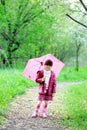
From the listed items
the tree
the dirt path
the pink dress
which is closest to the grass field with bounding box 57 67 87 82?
the tree

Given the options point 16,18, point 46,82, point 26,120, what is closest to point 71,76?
point 16,18

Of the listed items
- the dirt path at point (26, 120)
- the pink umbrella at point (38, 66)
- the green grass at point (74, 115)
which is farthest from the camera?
the pink umbrella at point (38, 66)

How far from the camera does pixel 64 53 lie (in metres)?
53.3

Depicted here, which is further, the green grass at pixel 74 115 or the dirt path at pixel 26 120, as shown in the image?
the green grass at pixel 74 115

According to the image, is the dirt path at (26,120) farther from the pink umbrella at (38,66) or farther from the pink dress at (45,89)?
the pink umbrella at (38,66)

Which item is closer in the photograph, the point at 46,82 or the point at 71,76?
the point at 46,82

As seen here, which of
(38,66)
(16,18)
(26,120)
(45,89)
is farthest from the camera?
(16,18)

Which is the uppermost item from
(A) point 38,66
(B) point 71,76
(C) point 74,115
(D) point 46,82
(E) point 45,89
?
(D) point 46,82

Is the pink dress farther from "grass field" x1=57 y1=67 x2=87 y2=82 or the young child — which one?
"grass field" x1=57 y1=67 x2=87 y2=82

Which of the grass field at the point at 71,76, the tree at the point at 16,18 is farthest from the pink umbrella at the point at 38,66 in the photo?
the tree at the point at 16,18

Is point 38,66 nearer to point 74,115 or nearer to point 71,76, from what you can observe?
point 74,115

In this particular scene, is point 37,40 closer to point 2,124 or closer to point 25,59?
point 25,59

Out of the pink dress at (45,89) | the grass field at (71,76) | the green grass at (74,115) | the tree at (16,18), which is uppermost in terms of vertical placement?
the pink dress at (45,89)

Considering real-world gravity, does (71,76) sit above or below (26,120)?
below
